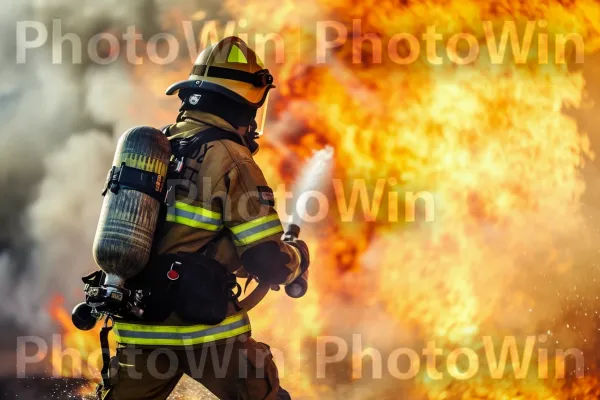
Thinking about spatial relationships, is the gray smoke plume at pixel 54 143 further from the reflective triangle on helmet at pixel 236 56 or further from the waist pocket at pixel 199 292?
the waist pocket at pixel 199 292

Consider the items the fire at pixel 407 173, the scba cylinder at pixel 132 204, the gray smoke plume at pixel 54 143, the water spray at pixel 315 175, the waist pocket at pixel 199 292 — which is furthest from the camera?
the gray smoke plume at pixel 54 143

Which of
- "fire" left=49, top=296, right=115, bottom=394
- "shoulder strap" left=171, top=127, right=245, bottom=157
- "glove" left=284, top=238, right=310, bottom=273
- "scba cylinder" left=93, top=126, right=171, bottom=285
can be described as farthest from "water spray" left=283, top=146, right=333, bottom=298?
"fire" left=49, top=296, right=115, bottom=394

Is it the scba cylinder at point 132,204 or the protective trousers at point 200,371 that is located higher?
the scba cylinder at point 132,204

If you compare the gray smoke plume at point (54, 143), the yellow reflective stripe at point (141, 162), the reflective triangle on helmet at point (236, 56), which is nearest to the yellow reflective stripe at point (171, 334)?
the yellow reflective stripe at point (141, 162)

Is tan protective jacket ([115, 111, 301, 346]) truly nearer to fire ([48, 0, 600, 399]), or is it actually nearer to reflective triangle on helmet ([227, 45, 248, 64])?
reflective triangle on helmet ([227, 45, 248, 64])

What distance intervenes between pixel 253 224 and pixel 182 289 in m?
0.40

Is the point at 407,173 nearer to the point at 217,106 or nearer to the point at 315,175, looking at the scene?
the point at 315,175

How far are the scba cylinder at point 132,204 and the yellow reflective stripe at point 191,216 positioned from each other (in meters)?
0.07

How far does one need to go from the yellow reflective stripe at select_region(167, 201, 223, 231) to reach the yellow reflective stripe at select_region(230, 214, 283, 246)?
102 mm

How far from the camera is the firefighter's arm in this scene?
316 cm

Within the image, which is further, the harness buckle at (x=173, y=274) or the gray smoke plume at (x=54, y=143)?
A: the gray smoke plume at (x=54, y=143)

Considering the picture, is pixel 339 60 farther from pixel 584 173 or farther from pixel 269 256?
pixel 269 256

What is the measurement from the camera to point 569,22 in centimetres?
666

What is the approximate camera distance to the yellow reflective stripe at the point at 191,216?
3.17m
